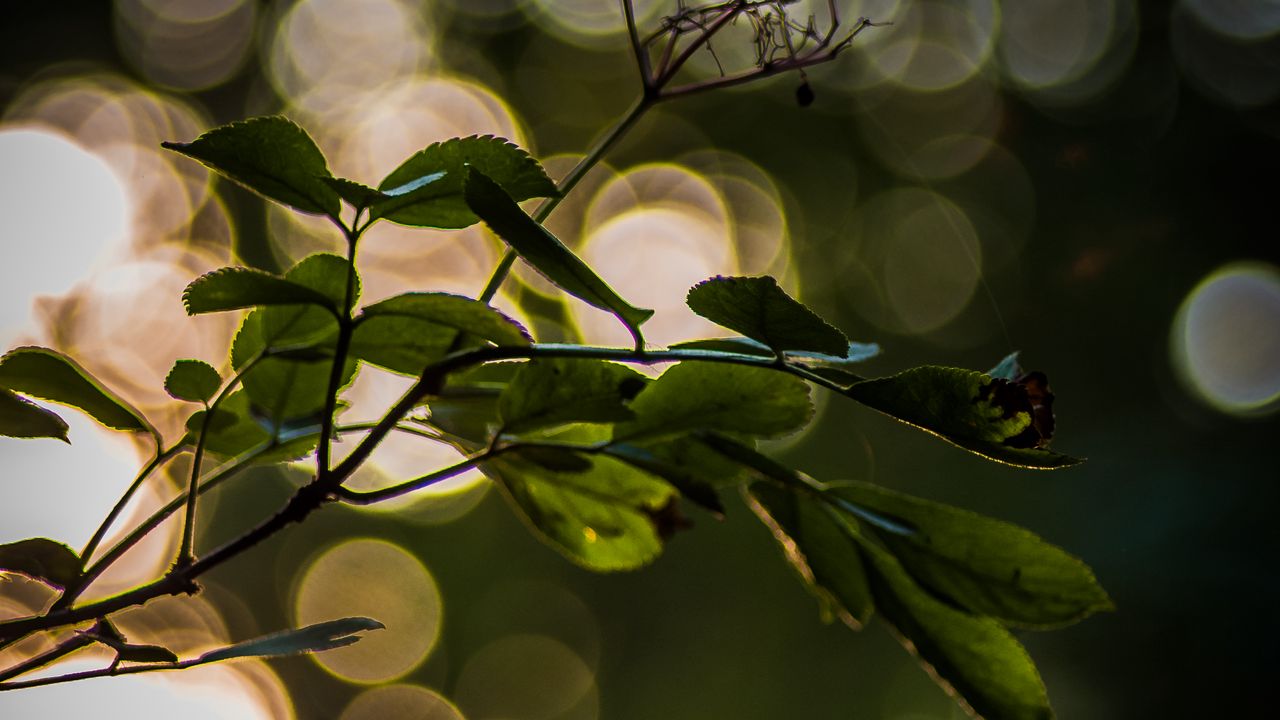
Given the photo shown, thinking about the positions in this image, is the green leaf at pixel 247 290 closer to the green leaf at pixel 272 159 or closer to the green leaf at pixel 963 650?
the green leaf at pixel 272 159

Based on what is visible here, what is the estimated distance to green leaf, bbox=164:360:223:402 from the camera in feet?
1.36

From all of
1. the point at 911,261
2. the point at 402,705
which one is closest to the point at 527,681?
the point at 402,705

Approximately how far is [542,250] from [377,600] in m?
5.37

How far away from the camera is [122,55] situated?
178 inches

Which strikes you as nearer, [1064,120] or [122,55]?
[1064,120]

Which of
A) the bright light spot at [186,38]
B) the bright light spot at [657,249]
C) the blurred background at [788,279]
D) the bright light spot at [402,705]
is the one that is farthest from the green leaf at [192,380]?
the bright light spot at [402,705]

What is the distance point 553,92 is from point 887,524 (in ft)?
15.5

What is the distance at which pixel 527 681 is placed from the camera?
522 cm

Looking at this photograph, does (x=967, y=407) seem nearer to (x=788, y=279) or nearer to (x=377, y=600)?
(x=788, y=279)

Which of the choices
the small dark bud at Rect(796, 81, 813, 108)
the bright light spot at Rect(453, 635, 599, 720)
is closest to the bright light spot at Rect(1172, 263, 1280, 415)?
the small dark bud at Rect(796, 81, 813, 108)

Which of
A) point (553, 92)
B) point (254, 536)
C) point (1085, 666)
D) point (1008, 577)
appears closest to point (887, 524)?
point (1008, 577)

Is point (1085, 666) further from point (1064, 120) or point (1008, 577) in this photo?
point (1008, 577)

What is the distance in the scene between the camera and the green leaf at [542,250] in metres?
0.29

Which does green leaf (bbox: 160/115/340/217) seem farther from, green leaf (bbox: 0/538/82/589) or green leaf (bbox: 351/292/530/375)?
green leaf (bbox: 0/538/82/589)
